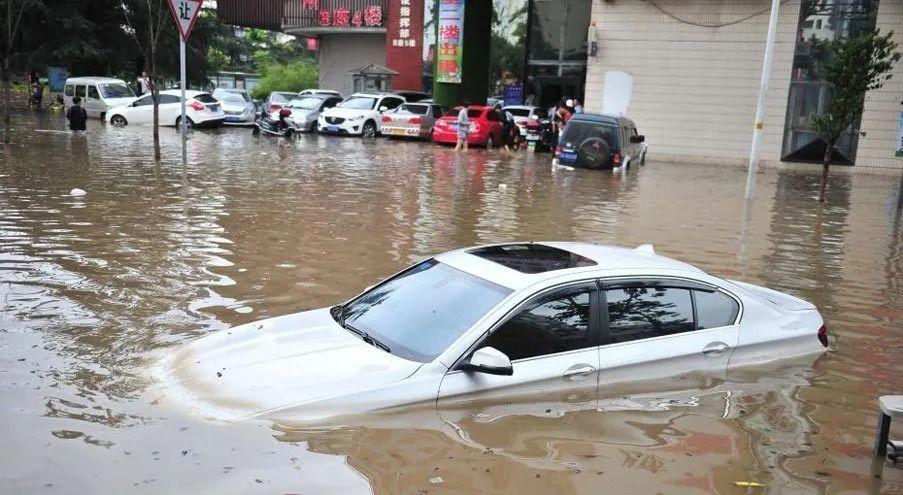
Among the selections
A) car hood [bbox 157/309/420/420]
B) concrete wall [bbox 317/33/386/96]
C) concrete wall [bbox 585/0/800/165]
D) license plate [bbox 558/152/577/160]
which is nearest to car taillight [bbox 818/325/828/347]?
car hood [bbox 157/309/420/420]

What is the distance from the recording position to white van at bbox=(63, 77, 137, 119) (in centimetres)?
3200

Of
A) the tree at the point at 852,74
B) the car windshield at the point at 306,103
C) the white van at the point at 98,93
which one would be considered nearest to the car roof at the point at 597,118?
the tree at the point at 852,74

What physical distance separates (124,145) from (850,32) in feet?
71.1

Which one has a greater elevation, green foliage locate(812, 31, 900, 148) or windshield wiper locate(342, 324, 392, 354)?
green foliage locate(812, 31, 900, 148)

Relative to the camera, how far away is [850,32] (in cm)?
2503

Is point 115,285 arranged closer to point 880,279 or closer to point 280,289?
point 280,289

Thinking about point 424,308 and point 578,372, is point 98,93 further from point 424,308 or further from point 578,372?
point 578,372

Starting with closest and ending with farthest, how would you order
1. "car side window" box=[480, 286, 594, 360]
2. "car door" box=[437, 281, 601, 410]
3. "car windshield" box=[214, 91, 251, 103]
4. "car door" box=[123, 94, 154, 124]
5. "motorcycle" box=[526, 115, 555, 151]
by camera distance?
"car door" box=[437, 281, 601, 410] → "car side window" box=[480, 286, 594, 360] → "motorcycle" box=[526, 115, 555, 151] → "car door" box=[123, 94, 154, 124] → "car windshield" box=[214, 91, 251, 103]

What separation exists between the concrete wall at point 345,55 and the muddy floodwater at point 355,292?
2751cm

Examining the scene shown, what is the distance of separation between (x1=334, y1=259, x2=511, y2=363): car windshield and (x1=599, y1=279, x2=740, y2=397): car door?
0.80 meters

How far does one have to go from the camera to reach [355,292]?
8.14 meters

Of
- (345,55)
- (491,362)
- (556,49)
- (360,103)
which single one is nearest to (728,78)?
(556,49)

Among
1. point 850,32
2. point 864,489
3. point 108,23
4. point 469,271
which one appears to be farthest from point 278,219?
point 108,23

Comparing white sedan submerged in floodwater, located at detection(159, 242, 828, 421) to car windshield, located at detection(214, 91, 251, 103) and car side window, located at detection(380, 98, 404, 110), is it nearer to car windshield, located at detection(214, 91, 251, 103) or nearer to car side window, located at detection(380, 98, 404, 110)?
car side window, located at detection(380, 98, 404, 110)
